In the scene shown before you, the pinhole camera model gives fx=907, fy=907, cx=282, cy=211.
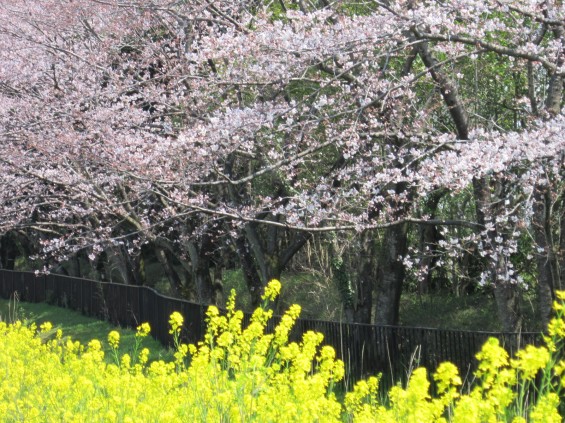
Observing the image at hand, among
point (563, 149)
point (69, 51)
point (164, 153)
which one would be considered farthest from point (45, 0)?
point (563, 149)

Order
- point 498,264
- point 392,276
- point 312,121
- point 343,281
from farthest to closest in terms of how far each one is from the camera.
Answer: point 343,281 < point 392,276 < point 498,264 < point 312,121

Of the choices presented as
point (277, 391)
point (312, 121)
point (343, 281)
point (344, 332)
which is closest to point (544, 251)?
point (312, 121)

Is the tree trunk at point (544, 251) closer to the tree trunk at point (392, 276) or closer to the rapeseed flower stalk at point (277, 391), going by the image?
the rapeseed flower stalk at point (277, 391)

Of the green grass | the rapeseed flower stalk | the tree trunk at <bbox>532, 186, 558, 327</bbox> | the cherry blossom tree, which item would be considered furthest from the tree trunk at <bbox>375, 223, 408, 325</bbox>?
the rapeseed flower stalk

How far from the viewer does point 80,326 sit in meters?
24.5

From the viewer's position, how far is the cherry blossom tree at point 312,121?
376 inches

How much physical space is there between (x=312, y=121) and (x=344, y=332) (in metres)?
4.25

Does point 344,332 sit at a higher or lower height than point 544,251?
lower

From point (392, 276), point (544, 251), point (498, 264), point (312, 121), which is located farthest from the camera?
point (392, 276)

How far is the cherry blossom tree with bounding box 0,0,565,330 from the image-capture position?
376 inches

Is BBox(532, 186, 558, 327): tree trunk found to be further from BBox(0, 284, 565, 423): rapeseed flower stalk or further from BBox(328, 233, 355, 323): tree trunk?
BBox(328, 233, 355, 323): tree trunk

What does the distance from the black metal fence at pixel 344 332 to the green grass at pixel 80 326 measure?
0.28 m

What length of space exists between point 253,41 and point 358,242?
220 inches

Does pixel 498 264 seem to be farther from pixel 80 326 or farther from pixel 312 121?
pixel 80 326
